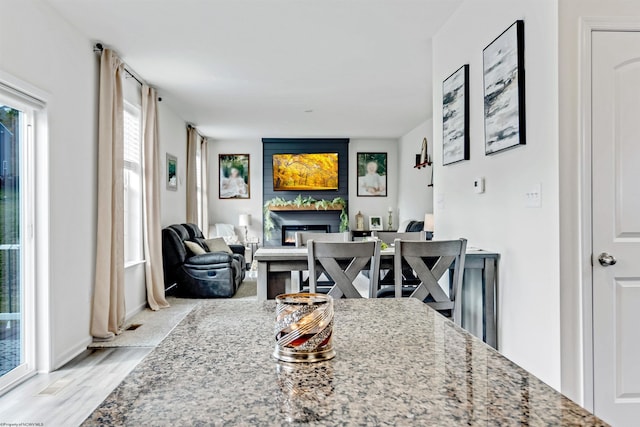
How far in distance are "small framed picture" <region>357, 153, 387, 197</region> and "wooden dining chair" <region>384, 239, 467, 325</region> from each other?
23.6 ft

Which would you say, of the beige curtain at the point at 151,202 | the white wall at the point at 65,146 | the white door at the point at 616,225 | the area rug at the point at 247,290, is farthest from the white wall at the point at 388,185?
the white door at the point at 616,225

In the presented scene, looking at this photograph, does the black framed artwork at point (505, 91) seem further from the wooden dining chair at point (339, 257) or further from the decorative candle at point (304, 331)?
the decorative candle at point (304, 331)

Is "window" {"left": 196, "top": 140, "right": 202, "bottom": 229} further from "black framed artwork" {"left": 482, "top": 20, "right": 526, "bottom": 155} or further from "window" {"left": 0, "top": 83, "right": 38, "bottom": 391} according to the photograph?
"black framed artwork" {"left": 482, "top": 20, "right": 526, "bottom": 155}

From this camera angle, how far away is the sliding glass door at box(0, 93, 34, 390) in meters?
2.90

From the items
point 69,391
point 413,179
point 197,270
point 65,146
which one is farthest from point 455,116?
point 413,179

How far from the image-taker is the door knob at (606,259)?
208 centimetres

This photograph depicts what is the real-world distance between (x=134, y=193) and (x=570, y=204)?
4490 mm

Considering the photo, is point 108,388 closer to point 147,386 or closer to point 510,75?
point 147,386

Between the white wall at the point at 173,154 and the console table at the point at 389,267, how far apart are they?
349 cm

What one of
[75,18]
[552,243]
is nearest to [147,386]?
[552,243]

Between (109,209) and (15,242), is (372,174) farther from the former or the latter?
(15,242)

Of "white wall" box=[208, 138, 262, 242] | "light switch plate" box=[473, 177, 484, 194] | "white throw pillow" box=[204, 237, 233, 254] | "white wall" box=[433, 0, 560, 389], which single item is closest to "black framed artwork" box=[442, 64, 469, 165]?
"white wall" box=[433, 0, 560, 389]

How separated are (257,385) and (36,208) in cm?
307

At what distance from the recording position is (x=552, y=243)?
214 cm
